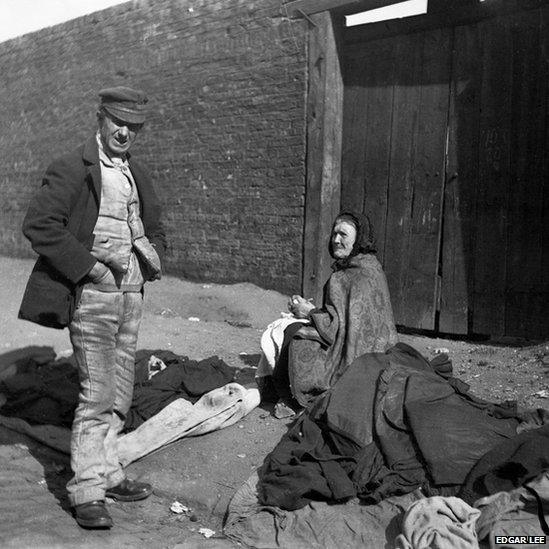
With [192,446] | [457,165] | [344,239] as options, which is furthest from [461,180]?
[192,446]

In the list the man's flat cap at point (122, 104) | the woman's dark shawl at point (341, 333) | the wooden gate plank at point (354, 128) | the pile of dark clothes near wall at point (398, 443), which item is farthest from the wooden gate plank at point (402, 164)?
the man's flat cap at point (122, 104)

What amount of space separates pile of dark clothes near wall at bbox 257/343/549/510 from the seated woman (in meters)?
0.30

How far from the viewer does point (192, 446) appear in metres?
4.38

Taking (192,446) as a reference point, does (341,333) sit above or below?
above

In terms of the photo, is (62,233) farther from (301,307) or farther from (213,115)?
(213,115)

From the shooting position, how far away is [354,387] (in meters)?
4.04

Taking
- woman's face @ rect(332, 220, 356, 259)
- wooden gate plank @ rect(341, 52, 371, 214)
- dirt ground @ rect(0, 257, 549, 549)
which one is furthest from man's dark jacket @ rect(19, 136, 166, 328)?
wooden gate plank @ rect(341, 52, 371, 214)

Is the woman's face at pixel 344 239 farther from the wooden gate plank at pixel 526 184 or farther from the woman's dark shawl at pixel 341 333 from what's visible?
the wooden gate plank at pixel 526 184

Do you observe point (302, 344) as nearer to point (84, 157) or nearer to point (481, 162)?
point (84, 157)

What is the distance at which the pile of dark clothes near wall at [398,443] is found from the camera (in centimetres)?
342

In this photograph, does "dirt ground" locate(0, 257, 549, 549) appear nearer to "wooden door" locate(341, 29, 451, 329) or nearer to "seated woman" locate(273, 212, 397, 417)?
"seated woman" locate(273, 212, 397, 417)

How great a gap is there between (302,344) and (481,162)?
286 centimetres

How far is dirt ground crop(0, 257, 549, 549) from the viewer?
3385 mm

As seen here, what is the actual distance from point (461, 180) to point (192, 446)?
3618 mm
